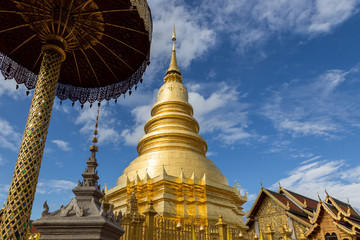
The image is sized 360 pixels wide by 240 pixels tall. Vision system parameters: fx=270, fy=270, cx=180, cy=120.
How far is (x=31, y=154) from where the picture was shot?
6.56 meters

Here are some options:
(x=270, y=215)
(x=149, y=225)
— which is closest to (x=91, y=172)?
(x=149, y=225)

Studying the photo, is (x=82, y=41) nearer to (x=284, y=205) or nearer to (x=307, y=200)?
(x=284, y=205)

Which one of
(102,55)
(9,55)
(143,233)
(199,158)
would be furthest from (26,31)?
(199,158)

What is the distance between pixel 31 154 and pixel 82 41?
4793 millimetres

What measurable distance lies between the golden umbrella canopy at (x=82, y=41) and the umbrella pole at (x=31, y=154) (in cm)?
106

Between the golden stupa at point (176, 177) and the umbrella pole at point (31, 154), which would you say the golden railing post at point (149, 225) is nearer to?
the umbrella pole at point (31, 154)

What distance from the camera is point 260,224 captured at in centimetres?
1748

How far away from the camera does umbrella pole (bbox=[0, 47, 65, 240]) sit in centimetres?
586

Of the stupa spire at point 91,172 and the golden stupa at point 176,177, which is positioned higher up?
the golden stupa at point 176,177

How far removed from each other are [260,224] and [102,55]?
14.3 metres

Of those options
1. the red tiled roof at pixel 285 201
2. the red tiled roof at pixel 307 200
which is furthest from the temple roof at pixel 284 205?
the red tiled roof at pixel 307 200

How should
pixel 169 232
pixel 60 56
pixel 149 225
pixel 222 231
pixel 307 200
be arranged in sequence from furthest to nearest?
pixel 307 200 < pixel 222 231 < pixel 169 232 < pixel 60 56 < pixel 149 225

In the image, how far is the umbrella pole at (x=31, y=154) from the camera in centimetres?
586

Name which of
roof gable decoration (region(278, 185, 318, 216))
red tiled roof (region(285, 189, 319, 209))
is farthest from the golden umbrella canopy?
red tiled roof (region(285, 189, 319, 209))
